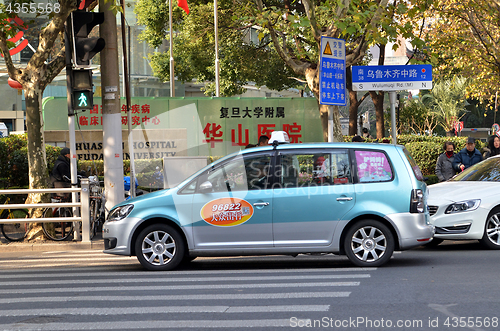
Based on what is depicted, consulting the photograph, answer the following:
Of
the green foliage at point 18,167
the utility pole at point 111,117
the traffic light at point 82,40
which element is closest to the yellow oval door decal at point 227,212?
the utility pole at point 111,117

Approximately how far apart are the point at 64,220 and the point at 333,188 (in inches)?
230

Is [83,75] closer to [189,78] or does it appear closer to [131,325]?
[131,325]

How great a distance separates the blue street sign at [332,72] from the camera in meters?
10.9

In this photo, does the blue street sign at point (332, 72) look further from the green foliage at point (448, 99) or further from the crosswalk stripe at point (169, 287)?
the green foliage at point (448, 99)

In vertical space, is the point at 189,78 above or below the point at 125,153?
above

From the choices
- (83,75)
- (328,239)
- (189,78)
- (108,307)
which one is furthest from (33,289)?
(189,78)

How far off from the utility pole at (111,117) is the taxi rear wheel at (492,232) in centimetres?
670

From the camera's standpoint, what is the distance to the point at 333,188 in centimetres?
775

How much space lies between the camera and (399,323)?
505cm

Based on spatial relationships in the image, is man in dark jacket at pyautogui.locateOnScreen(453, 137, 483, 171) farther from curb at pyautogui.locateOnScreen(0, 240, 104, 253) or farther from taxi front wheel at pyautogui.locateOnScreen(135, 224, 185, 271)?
curb at pyautogui.locateOnScreen(0, 240, 104, 253)

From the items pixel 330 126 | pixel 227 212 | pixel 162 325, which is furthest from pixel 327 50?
pixel 162 325

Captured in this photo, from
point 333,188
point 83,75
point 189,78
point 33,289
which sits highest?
point 189,78

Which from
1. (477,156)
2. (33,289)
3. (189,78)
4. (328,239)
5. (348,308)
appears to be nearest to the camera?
(348,308)

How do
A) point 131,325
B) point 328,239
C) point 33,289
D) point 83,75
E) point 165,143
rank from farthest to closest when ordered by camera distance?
point 165,143, point 83,75, point 328,239, point 33,289, point 131,325
